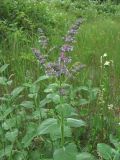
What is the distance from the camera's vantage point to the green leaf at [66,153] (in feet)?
6.91

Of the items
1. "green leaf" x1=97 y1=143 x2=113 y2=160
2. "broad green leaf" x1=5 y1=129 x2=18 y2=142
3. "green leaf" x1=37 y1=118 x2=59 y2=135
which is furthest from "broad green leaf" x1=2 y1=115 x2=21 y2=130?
"green leaf" x1=97 y1=143 x2=113 y2=160

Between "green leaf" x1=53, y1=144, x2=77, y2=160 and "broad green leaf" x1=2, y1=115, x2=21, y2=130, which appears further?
"broad green leaf" x1=2, y1=115, x2=21, y2=130

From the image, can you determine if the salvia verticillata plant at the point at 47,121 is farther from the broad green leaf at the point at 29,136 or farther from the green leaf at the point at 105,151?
the green leaf at the point at 105,151

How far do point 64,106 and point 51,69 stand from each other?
204mm

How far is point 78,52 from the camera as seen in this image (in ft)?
16.4

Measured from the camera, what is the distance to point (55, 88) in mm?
2480

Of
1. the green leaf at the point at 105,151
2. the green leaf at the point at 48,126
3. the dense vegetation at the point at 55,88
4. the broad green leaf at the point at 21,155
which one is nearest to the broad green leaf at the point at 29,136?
the dense vegetation at the point at 55,88


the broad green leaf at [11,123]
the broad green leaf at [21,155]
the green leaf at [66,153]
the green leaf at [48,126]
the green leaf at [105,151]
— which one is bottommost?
the broad green leaf at [21,155]

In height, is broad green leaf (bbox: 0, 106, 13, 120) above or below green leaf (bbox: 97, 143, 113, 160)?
below

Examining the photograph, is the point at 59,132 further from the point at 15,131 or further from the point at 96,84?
the point at 96,84

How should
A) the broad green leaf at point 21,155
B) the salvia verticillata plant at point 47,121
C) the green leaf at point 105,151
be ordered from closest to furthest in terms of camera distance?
1. the green leaf at point 105,151
2. the salvia verticillata plant at point 47,121
3. the broad green leaf at point 21,155

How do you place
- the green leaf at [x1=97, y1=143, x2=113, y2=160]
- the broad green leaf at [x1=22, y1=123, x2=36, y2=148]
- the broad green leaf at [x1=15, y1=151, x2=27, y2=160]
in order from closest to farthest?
1. the green leaf at [x1=97, y1=143, x2=113, y2=160]
2. the broad green leaf at [x1=22, y1=123, x2=36, y2=148]
3. the broad green leaf at [x1=15, y1=151, x2=27, y2=160]

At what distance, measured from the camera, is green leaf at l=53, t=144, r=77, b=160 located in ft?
6.91

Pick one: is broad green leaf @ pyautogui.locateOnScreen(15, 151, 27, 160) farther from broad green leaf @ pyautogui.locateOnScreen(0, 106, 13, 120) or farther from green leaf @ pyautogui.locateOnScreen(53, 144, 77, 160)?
green leaf @ pyautogui.locateOnScreen(53, 144, 77, 160)
